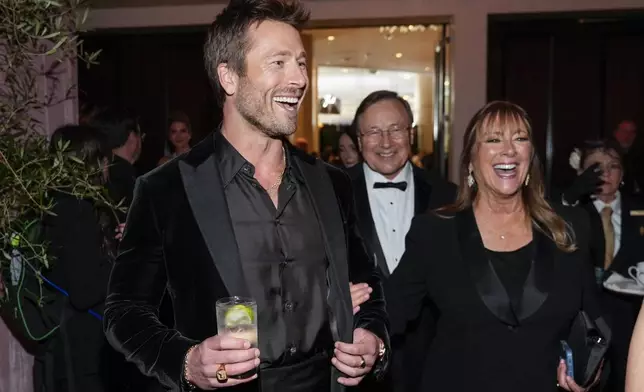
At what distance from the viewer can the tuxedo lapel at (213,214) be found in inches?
68.7

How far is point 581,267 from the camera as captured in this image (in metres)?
2.49

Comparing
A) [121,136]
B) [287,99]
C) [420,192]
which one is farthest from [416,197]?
[287,99]

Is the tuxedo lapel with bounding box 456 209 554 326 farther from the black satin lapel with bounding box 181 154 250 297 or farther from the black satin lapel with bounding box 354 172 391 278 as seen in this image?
the black satin lapel with bounding box 181 154 250 297

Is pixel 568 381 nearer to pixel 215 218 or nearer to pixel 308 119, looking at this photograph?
pixel 215 218

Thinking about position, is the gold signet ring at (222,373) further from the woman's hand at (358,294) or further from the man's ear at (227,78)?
the man's ear at (227,78)

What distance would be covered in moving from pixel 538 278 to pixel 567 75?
5068 millimetres

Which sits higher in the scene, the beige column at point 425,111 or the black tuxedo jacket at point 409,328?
the beige column at point 425,111

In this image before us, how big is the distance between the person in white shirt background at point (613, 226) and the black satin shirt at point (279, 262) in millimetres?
2325

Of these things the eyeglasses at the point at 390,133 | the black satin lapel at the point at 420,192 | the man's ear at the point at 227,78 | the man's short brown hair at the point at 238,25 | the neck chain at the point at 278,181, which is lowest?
the black satin lapel at the point at 420,192

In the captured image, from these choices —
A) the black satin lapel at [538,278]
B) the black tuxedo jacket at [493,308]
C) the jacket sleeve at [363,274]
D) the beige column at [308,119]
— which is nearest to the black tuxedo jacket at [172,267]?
the jacket sleeve at [363,274]

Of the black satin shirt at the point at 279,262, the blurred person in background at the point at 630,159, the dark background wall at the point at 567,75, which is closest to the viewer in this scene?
the black satin shirt at the point at 279,262

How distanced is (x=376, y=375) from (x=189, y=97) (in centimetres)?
642

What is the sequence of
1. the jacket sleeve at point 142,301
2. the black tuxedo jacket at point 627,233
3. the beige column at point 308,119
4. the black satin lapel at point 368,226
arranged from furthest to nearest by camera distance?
the beige column at point 308,119 → the black tuxedo jacket at point 627,233 → the black satin lapel at point 368,226 → the jacket sleeve at point 142,301

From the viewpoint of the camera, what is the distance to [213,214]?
1.79 meters
